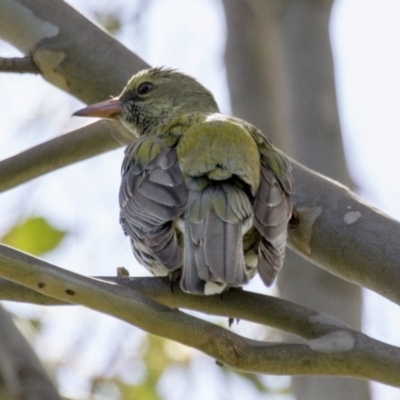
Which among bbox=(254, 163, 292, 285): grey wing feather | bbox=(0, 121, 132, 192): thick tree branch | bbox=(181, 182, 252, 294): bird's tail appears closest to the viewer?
bbox=(181, 182, 252, 294): bird's tail

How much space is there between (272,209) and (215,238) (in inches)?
16.6

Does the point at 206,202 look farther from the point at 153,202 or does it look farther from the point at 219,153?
the point at 219,153

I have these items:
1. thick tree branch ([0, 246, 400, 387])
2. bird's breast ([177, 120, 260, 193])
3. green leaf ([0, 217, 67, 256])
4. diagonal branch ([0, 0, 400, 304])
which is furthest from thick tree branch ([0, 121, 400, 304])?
green leaf ([0, 217, 67, 256])

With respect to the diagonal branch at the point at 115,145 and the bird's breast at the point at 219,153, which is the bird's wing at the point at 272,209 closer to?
the bird's breast at the point at 219,153

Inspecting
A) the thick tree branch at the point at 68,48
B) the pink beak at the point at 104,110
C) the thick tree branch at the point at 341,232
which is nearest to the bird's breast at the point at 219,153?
the thick tree branch at the point at 341,232

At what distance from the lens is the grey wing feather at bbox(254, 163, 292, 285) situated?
3.97m

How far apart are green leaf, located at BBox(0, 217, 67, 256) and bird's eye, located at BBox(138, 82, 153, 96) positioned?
1.37 m

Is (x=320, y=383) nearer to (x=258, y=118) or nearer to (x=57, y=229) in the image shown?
(x=258, y=118)

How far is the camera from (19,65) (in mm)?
5652

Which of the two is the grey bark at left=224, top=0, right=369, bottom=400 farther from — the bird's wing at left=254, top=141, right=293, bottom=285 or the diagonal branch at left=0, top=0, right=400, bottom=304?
the bird's wing at left=254, top=141, right=293, bottom=285

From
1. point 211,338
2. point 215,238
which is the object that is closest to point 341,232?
point 215,238

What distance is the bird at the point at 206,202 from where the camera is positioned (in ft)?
12.6

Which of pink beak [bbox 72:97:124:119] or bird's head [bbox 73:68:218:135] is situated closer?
pink beak [bbox 72:97:124:119]

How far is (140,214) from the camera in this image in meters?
4.28
